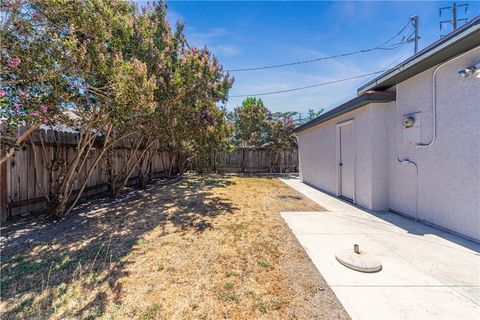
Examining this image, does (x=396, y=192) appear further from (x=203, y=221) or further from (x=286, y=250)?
(x=203, y=221)

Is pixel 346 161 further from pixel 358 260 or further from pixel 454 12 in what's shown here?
pixel 454 12

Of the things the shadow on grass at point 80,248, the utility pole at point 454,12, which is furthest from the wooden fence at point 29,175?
the utility pole at point 454,12

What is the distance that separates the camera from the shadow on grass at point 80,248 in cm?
201

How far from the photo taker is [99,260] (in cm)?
273

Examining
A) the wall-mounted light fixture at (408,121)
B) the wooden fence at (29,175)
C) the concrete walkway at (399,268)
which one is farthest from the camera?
the wall-mounted light fixture at (408,121)

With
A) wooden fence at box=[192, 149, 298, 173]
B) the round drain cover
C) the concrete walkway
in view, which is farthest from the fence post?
wooden fence at box=[192, 149, 298, 173]

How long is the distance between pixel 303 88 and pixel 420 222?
1237 centimetres

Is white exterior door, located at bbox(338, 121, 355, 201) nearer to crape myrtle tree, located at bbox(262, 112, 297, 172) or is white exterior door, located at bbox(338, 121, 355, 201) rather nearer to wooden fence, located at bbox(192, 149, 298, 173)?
crape myrtle tree, located at bbox(262, 112, 297, 172)

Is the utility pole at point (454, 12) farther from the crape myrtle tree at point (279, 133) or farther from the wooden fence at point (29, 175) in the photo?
the wooden fence at point (29, 175)

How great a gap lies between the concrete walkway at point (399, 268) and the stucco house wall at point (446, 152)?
36cm

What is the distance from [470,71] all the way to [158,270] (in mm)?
5202

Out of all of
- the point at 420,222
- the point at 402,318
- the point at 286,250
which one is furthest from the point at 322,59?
the point at 402,318

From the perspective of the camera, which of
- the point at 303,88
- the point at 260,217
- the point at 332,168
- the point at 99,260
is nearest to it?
the point at 99,260

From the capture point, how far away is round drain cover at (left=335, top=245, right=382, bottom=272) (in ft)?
8.20
